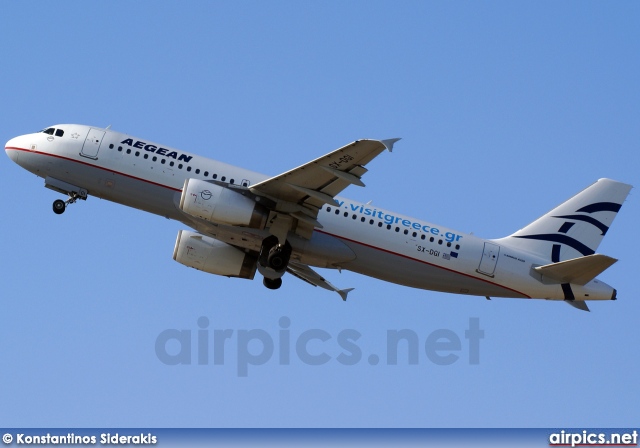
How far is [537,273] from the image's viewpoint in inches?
1848

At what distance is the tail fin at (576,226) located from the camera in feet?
159

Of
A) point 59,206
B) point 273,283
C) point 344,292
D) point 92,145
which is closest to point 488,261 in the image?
point 344,292

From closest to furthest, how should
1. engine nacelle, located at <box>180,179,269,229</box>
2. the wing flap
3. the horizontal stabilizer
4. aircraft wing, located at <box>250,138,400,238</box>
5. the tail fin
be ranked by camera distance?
the wing flap
aircraft wing, located at <box>250,138,400,238</box>
engine nacelle, located at <box>180,179,269,229</box>
the horizontal stabilizer
the tail fin

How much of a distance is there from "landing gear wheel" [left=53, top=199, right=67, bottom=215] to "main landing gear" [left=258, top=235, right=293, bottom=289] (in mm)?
9116

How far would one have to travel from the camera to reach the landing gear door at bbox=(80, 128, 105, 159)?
46.4 metres

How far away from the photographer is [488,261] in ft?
154

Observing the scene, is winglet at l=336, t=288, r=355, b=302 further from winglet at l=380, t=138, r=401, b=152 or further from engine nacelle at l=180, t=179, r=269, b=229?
winglet at l=380, t=138, r=401, b=152

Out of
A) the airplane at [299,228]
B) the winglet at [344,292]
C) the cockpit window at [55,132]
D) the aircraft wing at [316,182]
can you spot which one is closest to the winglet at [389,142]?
the aircraft wing at [316,182]

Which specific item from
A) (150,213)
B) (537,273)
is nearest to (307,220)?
(150,213)

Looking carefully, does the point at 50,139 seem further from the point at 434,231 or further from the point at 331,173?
the point at 434,231

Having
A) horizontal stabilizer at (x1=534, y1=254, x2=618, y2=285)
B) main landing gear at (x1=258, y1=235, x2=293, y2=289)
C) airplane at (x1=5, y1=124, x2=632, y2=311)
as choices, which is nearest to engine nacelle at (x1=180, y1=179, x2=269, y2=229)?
airplane at (x1=5, y1=124, x2=632, y2=311)

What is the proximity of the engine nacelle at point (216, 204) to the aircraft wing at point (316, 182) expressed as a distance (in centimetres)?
78

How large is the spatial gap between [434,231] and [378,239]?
261 centimetres

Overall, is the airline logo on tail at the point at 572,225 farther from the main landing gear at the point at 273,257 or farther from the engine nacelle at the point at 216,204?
the engine nacelle at the point at 216,204
